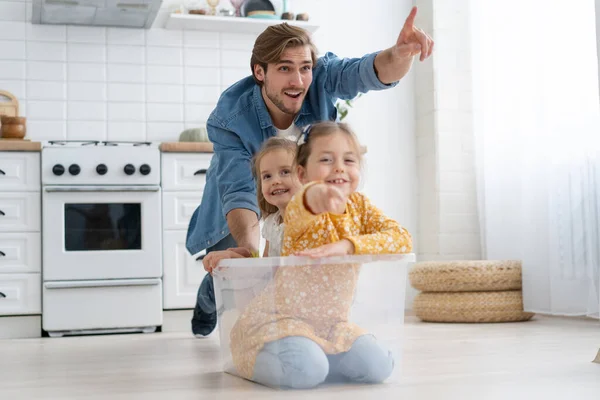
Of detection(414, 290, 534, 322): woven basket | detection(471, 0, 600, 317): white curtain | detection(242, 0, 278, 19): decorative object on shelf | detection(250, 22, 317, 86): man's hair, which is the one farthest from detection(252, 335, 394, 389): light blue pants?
detection(242, 0, 278, 19): decorative object on shelf

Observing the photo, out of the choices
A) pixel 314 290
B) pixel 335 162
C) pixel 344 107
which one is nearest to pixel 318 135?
pixel 335 162

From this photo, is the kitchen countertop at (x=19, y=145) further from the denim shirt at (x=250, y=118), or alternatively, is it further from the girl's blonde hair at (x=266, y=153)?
the girl's blonde hair at (x=266, y=153)

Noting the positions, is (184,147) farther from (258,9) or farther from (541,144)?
(541,144)

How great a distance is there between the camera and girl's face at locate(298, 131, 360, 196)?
1.76 m

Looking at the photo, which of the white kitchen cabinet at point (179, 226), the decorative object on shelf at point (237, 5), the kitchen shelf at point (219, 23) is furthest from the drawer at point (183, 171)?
the decorative object on shelf at point (237, 5)

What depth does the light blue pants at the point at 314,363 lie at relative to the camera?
1.67 m

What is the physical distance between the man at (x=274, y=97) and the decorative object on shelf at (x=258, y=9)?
213 cm

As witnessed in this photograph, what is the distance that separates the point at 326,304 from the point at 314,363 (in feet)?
0.41

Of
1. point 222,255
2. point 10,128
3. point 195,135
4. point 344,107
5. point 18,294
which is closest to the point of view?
point 222,255

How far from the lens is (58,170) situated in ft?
12.3

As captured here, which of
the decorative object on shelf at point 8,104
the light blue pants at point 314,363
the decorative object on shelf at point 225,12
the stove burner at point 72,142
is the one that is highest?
the decorative object on shelf at point 225,12

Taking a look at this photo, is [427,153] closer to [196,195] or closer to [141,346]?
[196,195]

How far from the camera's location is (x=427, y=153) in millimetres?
4641

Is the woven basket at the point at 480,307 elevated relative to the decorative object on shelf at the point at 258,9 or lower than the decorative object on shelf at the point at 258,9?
lower
